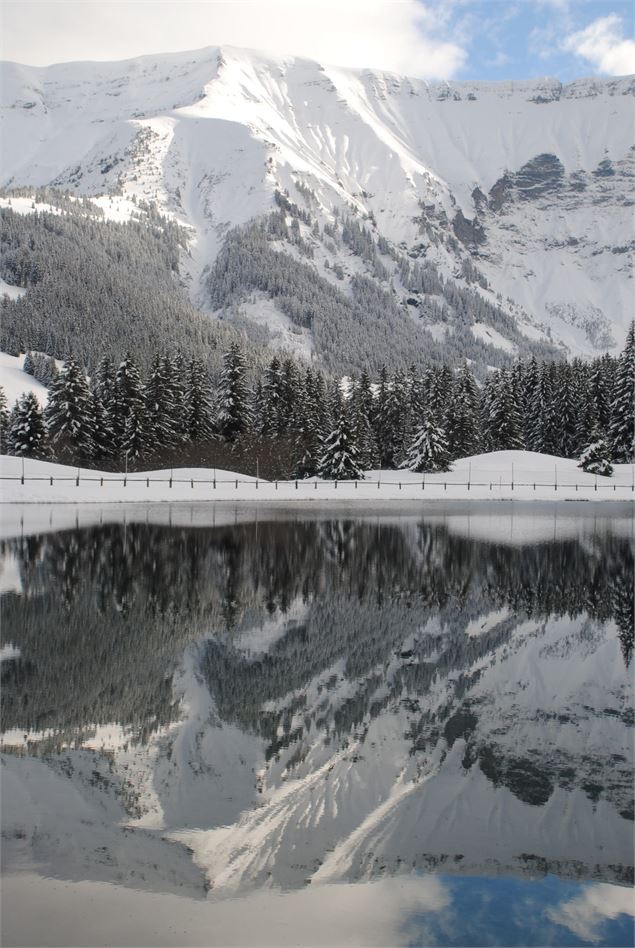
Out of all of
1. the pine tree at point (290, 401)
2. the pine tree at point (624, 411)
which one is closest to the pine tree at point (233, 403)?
the pine tree at point (290, 401)

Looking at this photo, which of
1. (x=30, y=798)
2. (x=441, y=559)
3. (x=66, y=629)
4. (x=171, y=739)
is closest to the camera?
(x=30, y=798)

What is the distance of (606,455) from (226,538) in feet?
208

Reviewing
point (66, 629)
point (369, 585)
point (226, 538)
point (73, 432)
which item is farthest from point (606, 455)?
point (66, 629)

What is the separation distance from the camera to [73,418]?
92.2m

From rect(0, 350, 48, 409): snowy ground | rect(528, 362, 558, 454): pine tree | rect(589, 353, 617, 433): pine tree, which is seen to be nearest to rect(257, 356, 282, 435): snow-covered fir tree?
rect(528, 362, 558, 454): pine tree

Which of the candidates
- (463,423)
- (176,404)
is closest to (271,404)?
(176,404)

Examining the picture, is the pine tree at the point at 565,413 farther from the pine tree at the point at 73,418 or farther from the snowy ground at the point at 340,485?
the pine tree at the point at 73,418

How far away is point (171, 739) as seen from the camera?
1048 centimetres

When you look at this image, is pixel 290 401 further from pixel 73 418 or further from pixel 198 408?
pixel 73 418

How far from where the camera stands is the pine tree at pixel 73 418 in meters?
92.2

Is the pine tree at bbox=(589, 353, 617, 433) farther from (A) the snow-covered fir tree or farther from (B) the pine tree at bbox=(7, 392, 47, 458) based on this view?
(B) the pine tree at bbox=(7, 392, 47, 458)

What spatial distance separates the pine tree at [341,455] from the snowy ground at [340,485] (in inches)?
106

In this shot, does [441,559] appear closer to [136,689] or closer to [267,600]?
[267,600]

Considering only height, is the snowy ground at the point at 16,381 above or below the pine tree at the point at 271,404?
above
